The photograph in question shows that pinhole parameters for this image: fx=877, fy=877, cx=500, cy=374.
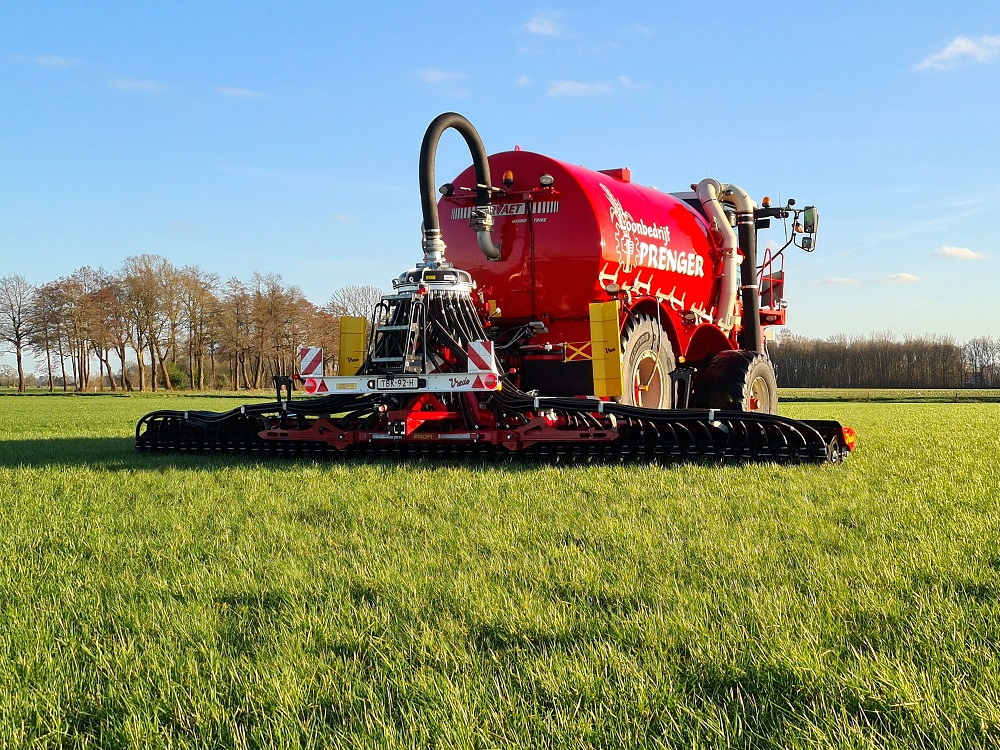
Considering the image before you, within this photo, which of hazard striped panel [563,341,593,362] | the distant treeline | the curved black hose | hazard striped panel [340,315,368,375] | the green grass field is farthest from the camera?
the distant treeline

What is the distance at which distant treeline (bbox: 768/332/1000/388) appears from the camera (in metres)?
85.8

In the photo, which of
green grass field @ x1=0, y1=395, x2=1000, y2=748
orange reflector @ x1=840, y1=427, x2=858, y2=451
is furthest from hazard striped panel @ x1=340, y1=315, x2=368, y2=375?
orange reflector @ x1=840, y1=427, x2=858, y2=451

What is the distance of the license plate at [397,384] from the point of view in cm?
887

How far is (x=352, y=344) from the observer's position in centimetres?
1108

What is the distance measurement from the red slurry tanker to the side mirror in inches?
68.4

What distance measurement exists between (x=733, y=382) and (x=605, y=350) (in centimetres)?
245

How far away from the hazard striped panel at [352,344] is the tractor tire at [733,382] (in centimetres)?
433

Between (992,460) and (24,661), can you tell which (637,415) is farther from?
(24,661)

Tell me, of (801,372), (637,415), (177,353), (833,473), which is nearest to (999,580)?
(833,473)

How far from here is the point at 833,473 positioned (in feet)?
26.2

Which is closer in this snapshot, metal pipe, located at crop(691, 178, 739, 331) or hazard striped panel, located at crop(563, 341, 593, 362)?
hazard striped panel, located at crop(563, 341, 593, 362)

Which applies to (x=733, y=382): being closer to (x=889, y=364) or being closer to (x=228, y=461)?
(x=228, y=461)

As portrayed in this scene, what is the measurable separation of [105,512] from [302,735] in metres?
4.55

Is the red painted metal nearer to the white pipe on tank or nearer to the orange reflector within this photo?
the white pipe on tank
